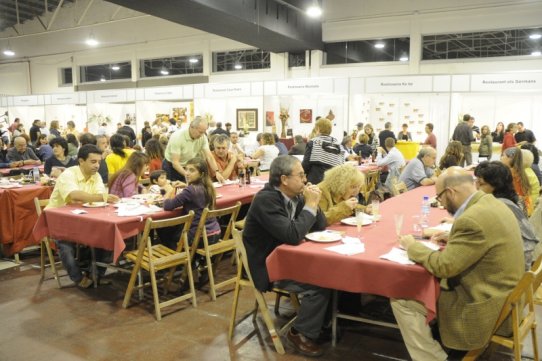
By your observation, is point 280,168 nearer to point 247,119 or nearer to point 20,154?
point 20,154

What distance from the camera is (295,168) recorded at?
9.48 ft

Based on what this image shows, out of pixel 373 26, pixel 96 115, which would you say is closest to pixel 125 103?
pixel 96 115

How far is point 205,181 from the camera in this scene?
4023 millimetres

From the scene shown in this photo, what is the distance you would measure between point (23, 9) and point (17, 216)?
16.1 m

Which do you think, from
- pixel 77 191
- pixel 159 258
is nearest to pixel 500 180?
pixel 159 258

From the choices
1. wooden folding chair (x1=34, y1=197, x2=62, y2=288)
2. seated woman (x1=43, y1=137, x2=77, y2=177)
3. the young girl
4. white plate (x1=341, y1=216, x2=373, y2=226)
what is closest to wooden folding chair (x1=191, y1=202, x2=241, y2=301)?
white plate (x1=341, y1=216, x2=373, y2=226)

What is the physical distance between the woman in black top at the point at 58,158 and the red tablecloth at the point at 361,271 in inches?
164

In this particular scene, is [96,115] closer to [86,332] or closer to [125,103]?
[125,103]

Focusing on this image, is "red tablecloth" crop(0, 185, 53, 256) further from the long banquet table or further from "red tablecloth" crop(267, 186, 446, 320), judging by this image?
"red tablecloth" crop(267, 186, 446, 320)

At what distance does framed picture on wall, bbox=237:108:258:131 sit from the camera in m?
13.1

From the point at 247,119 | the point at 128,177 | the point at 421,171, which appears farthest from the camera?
the point at 247,119

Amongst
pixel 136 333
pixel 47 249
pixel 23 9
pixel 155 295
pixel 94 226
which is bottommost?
pixel 136 333

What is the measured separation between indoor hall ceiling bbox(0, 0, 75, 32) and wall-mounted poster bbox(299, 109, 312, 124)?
33.1ft

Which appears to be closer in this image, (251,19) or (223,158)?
(223,158)
